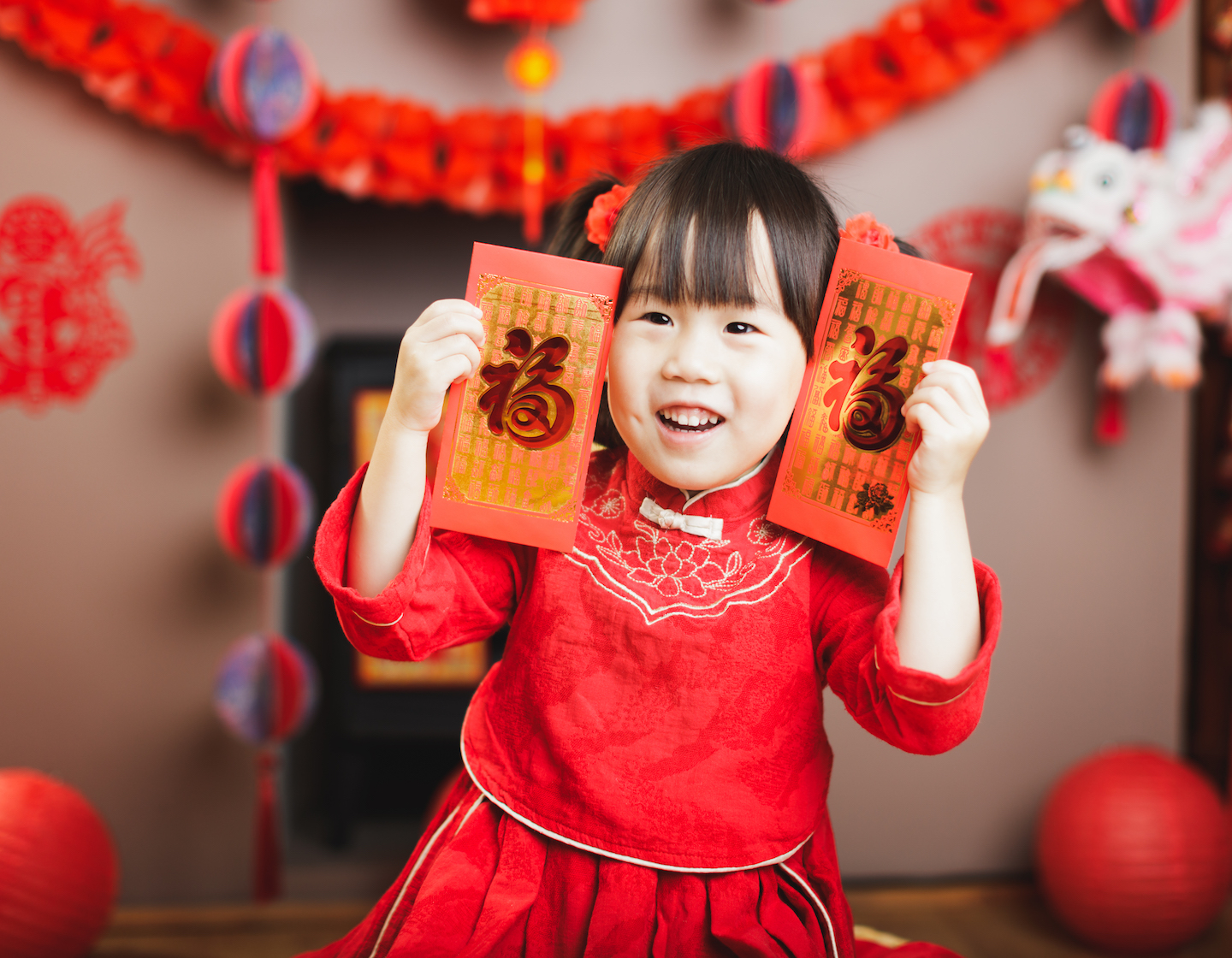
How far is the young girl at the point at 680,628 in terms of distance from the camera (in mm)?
671

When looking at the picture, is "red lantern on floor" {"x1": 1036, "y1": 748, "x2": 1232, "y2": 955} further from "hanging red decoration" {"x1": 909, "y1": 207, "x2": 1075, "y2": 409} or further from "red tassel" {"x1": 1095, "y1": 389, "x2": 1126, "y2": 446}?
"hanging red decoration" {"x1": 909, "y1": 207, "x2": 1075, "y2": 409}

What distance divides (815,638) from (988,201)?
4.12 ft

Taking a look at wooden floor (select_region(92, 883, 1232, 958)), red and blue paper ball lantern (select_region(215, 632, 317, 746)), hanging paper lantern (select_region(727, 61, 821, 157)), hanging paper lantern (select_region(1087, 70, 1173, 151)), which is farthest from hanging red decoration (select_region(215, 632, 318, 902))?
hanging paper lantern (select_region(1087, 70, 1173, 151))

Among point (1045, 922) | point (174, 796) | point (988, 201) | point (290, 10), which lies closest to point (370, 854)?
point (174, 796)

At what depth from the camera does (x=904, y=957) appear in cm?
74

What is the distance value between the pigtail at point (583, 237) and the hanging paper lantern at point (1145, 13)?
1218 mm

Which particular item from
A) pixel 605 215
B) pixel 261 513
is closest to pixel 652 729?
pixel 605 215

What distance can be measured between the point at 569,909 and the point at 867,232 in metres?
0.56

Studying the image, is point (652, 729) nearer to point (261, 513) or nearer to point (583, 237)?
point (583, 237)

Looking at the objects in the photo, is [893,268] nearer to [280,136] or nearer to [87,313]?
[280,136]

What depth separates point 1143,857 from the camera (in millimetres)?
1479

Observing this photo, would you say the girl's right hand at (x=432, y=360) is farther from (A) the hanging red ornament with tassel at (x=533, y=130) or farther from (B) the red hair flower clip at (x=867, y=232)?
(A) the hanging red ornament with tassel at (x=533, y=130)

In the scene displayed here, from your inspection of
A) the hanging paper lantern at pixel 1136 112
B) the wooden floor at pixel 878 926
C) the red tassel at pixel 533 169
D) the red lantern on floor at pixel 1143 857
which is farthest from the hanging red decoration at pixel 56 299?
the red lantern on floor at pixel 1143 857

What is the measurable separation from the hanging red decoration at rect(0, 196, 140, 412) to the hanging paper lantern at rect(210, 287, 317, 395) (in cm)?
29
